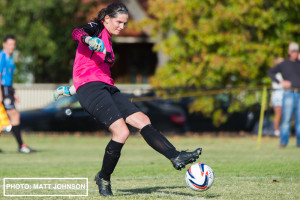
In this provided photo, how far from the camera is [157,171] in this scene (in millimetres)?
9234

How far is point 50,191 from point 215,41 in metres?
13.5

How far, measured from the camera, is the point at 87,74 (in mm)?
6578

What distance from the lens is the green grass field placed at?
6785mm

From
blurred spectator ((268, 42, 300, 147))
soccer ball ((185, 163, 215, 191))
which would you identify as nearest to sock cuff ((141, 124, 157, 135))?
soccer ball ((185, 163, 215, 191))

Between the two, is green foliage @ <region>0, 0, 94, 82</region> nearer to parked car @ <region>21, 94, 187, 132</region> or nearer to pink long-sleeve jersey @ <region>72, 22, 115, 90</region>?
parked car @ <region>21, 94, 187, 132</region>

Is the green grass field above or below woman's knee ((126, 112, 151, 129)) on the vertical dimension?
below

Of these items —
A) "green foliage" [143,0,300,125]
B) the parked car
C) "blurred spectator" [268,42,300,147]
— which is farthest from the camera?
"green foliage" [143,0,300,125]

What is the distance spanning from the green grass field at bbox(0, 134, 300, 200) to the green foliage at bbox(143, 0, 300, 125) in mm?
4871

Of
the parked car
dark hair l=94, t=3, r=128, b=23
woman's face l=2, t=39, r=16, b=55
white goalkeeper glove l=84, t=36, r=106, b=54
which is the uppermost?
dark hair l=94, t=3, r=128, b=23

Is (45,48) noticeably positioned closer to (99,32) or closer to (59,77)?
(59,77)

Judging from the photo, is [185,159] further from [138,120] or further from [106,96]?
[106,96]

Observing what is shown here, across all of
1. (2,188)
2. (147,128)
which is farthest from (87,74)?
(2,188)

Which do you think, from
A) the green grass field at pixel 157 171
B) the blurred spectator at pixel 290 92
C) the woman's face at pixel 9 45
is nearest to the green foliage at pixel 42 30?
the green grass field at pixel 157 171

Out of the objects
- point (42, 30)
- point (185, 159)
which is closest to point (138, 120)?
point (185, 159)
